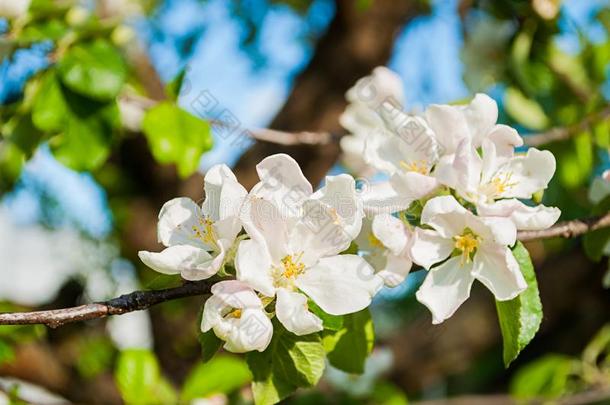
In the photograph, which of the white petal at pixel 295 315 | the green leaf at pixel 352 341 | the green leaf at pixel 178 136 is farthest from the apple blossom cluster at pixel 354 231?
the green leaf at pixel 178 136

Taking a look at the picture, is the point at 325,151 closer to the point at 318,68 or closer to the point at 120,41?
the point at 318,68

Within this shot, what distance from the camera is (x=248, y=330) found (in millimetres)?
732

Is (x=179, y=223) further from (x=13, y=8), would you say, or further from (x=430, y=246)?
(x=13, y=8)

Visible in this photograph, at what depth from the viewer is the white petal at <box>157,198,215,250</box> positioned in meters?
0.82

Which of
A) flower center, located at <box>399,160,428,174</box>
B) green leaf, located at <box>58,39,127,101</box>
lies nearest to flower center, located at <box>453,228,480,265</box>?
flower center, located at <box>399,160,428,174</box>

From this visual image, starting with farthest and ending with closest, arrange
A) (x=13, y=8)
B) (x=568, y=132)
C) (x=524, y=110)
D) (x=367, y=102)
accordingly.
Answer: (x=524, y=110), (x=568, y=132), (x=13, y=8), (x=367, y=102)

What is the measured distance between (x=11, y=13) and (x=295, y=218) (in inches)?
35.7

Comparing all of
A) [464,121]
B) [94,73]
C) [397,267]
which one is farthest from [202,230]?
[94,73]

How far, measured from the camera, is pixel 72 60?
1.32 metres

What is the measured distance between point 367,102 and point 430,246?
0.50 m

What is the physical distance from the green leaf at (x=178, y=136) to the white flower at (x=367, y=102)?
0.91ft

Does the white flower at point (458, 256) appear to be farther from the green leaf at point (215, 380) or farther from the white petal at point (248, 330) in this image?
the green leaf at point (215, 380)

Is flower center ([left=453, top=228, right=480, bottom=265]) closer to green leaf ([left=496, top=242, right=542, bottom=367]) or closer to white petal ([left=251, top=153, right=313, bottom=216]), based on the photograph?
green leaf ([left=496, top=242, right=542, bottom=367])

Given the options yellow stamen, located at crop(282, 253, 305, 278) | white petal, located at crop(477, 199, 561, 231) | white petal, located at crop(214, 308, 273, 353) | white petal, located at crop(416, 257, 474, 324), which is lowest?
white petal, located at crop(214, 308, 273, 353)
